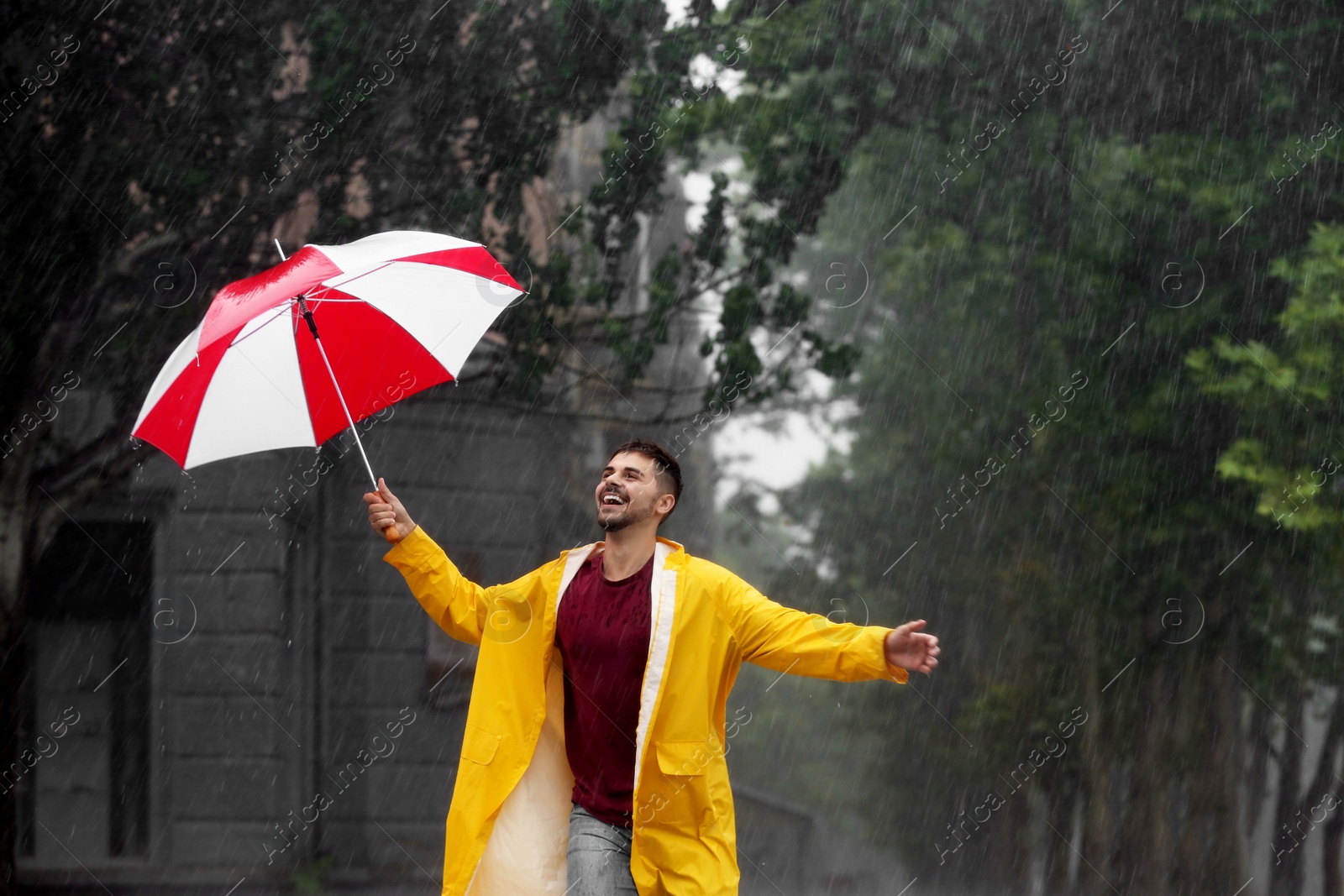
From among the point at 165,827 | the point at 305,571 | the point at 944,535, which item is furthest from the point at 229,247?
the point at 944,535

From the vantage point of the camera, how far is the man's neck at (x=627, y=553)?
3.88 meters

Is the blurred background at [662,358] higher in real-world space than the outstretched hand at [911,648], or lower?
higher

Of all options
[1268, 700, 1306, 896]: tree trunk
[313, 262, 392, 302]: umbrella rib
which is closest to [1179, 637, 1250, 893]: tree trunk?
[1268, 700, 1306, 896]: tree trunk

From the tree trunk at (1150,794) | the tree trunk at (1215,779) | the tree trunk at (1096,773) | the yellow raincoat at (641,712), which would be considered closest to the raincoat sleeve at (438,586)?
the yellow raincoat at (641,712)

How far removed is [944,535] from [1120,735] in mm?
1975

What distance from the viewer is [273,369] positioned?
394cm

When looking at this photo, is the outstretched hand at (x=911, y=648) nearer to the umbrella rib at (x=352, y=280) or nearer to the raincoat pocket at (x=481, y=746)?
the raincoat pocket at (x=481, y=746)

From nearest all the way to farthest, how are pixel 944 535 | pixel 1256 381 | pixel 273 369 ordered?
pixel 273 369, pixel 1256 381, pixel 944 535

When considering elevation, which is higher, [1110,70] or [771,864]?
[1110,70]

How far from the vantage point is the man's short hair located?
392cm

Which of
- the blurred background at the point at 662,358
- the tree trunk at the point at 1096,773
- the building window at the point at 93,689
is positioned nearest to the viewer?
the blurred background at the point at 662,358

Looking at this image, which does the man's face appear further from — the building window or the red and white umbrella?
the building window

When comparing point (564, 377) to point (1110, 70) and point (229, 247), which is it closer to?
point (229, 247)

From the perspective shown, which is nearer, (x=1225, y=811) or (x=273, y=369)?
(x=273, y=369)
